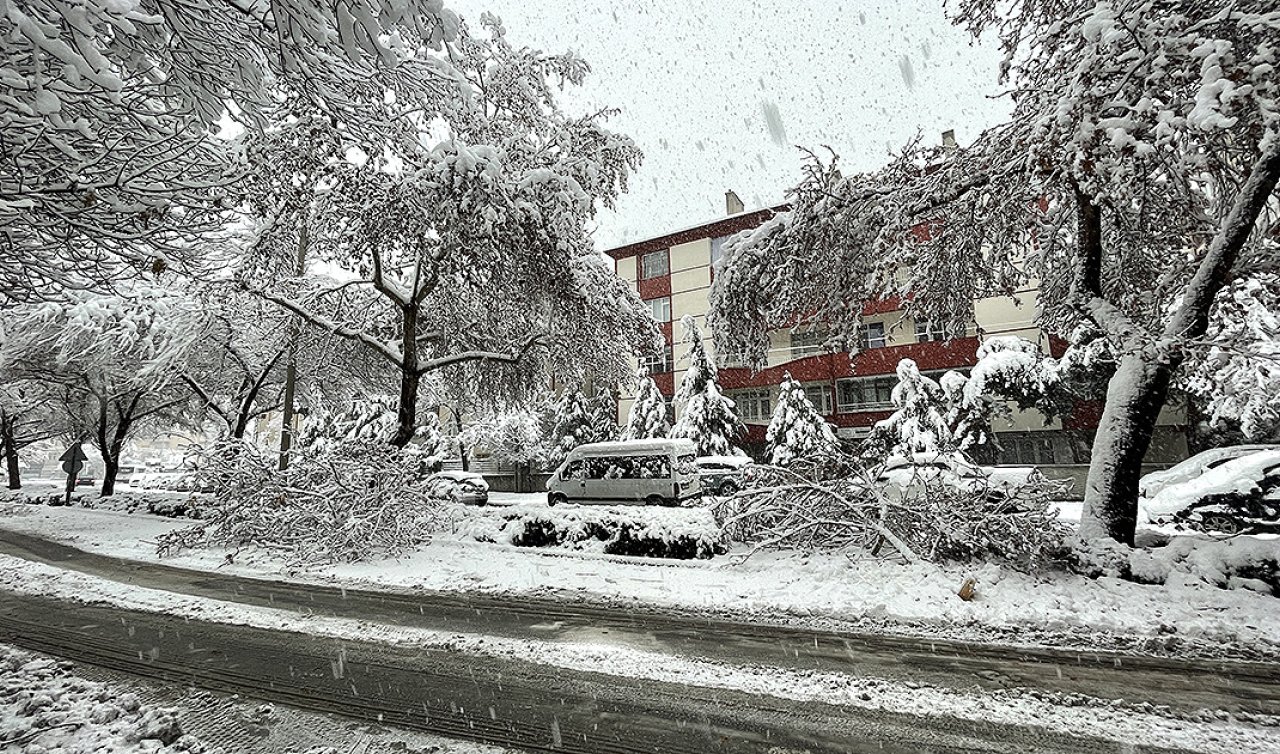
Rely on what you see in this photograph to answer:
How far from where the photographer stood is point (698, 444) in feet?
90.8

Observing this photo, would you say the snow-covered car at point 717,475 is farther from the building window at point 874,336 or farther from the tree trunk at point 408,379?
the building window at point 874,336

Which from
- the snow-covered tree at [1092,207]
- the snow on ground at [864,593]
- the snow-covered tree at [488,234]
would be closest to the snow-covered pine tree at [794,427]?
the snow-covered tree at [488,234]

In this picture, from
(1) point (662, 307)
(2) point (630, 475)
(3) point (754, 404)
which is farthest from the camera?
(1) point (662, 307)

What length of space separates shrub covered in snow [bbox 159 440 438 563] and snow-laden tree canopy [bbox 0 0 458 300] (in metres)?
6.97

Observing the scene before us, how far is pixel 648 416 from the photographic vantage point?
99.9 feet

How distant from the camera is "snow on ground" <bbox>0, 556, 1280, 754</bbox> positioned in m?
3.57

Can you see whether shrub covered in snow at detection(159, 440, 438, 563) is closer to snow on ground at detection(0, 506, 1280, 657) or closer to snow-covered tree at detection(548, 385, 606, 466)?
snow on ground at detection(0, 506, 1280, 657)

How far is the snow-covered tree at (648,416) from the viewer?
2997cm

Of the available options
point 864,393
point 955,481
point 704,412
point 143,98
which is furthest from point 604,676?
point 864,393

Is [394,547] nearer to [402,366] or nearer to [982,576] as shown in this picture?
[402,366]

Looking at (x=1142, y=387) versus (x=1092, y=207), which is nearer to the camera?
(x=1142, y=387)

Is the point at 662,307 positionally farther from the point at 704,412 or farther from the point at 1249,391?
the point at 1249,391

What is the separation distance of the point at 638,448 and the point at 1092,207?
40.4 ft

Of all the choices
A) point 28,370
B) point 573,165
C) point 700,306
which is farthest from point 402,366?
point 700,306
